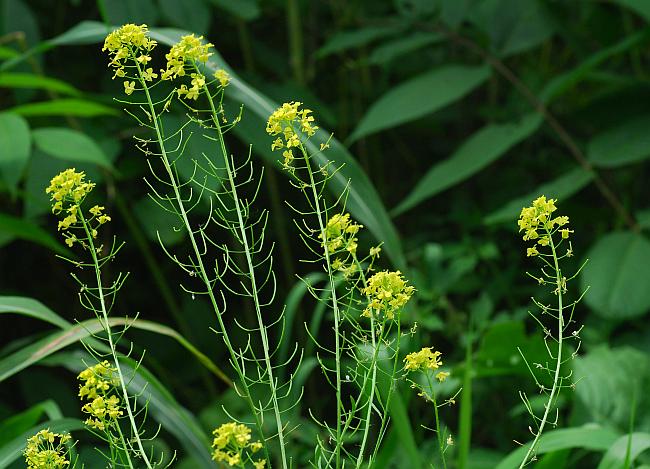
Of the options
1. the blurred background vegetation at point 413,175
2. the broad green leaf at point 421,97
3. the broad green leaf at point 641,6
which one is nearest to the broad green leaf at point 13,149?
the blurred background vegetation at point 413,175

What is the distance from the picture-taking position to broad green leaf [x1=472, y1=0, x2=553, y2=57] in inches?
64.3

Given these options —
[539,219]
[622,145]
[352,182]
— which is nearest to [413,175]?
[622,145]

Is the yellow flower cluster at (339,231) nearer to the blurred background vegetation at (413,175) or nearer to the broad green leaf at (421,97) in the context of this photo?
the blurred background vegetation at (413,175)

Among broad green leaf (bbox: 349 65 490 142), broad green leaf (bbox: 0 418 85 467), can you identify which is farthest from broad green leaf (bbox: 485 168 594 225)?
broad green leaf (bbox: 0 418 85 467)

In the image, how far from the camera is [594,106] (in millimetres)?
1617

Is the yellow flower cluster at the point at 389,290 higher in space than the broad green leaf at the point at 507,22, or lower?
lower

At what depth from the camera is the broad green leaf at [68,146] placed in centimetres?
118

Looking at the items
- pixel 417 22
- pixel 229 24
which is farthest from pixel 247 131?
pixel 229 24

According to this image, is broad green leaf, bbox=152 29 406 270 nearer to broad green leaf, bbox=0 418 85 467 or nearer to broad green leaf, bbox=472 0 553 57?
broad green leaf, bbox=0 418 85 467

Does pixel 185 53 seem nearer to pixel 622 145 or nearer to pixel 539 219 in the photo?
pixel 539 219

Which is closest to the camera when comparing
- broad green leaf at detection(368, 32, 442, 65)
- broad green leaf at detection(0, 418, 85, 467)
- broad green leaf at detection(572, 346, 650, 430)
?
broad green leaf at detection(0, 418, 85, 467)

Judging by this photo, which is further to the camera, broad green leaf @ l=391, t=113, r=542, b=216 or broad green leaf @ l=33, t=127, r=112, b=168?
broad green leaf @ l=391, t=113, r=542, b=216

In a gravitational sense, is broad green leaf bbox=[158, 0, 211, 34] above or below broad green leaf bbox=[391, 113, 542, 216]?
above

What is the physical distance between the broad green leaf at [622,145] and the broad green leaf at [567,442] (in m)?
0.66
